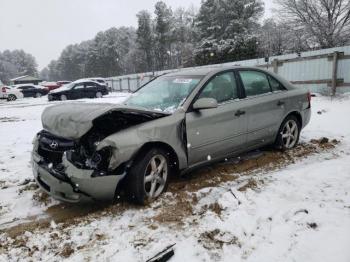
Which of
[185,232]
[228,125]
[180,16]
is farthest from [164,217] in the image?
[180,16]

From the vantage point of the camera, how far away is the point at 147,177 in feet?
12.3

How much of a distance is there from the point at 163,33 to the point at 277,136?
171 feet

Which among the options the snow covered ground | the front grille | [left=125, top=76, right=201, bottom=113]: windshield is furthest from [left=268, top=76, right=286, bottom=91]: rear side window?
the front grille

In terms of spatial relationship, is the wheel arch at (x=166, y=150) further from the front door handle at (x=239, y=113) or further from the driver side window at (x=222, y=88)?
the front door handle at (x=239, y=113)

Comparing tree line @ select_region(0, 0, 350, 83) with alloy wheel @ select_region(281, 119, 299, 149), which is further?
tree line @ select_region(0, 0, 350, 83)

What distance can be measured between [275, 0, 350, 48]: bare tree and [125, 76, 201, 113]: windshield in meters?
29.2

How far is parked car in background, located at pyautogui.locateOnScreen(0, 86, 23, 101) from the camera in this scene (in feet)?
85.0

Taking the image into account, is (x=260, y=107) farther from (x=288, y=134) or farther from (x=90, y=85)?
(x=90, y=85)

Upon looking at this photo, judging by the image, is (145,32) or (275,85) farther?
(145,32)

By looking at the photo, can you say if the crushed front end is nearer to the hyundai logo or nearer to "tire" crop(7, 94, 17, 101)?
the hyundai logo

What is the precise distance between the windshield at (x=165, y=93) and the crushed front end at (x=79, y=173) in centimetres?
111

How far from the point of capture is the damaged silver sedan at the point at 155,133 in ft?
11.2

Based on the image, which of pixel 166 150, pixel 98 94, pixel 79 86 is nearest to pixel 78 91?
pixel 79 86

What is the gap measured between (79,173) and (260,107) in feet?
9.77
